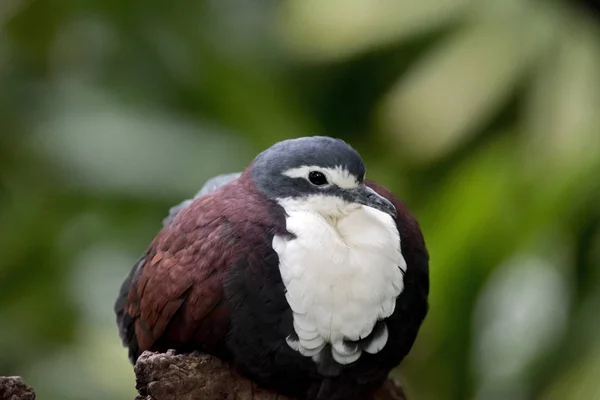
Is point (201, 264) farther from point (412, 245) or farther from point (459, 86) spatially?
point (459, 86)

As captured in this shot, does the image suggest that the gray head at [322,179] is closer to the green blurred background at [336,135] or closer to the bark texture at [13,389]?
the bark texture at [13,389]

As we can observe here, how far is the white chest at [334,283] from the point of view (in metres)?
1.08

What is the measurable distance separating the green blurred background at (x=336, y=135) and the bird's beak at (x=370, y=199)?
2.72 feet

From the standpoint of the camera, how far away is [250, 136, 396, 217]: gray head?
1133 mm

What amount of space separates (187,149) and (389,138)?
0.56 m

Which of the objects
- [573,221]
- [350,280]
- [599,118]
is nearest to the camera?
[350,280]

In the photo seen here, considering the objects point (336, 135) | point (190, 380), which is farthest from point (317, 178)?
point (336, 135)

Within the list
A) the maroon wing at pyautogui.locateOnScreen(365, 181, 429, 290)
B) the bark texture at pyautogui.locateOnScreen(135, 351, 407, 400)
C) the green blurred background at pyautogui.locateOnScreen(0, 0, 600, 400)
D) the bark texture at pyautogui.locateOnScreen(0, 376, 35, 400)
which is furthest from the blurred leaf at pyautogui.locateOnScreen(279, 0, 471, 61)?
the bark texture at pyautogui.locateOnScreen(0, 376, 35, 400)

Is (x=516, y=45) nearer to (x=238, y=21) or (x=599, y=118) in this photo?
(x=599, y=118)

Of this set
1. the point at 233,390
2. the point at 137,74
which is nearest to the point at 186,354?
the point at 233,390

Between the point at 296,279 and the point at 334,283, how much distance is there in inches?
1.9

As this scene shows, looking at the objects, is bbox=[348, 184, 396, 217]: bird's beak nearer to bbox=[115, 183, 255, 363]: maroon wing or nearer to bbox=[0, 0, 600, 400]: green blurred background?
bbox=[115, 183, 255, 363]: maroon wing

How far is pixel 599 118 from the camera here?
209cm

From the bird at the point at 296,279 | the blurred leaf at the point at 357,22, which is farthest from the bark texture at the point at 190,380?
the blurred leaf at the point at 357,22
